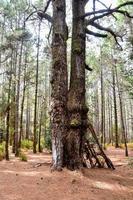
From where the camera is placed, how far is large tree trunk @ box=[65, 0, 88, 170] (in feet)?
35.1

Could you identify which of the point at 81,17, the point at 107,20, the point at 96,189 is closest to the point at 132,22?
the point at 107,20

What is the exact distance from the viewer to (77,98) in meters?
11.2

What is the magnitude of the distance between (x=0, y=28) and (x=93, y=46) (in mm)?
11092

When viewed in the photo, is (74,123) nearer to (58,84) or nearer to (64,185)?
(58,84)

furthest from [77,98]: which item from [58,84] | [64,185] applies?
[64,185]

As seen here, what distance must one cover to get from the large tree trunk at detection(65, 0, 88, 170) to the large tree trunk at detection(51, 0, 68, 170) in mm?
290

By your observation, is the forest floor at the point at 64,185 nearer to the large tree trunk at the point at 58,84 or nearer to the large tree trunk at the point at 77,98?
the large tree trunk at the point at 77,98

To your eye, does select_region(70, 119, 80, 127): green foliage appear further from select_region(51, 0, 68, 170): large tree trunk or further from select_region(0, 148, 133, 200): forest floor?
select_region(0, 148, 133, 200): forest floor

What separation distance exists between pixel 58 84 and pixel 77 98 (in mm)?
832

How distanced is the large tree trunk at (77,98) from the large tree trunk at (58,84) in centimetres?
29

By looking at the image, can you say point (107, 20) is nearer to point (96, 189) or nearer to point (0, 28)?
point (0, 28)

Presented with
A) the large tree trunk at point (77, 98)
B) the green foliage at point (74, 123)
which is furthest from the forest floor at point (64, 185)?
the green foliage at point (74, 123)

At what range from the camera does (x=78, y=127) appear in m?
10.9

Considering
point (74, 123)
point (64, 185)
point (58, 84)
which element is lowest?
point (64, 185)
